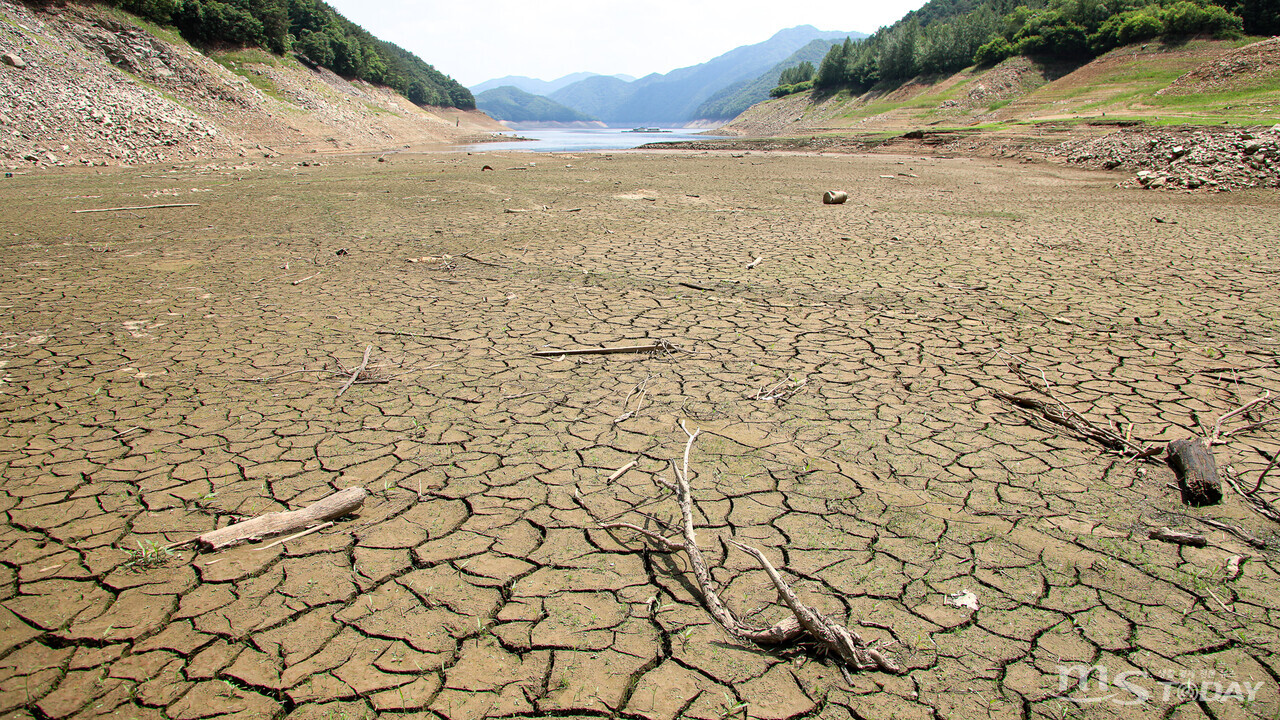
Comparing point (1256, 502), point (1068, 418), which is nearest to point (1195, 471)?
point (1256, 502)

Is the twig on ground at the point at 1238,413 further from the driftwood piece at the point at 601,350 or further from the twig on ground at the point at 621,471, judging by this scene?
the driftwood piece at the point at 601,350

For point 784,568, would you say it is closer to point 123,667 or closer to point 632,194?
point 123,667

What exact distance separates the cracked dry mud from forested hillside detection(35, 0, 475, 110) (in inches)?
1454

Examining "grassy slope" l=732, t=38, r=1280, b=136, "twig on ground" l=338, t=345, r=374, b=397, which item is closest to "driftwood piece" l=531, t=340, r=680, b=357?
"twig on ground" l=338, t=345, r=374, b=397

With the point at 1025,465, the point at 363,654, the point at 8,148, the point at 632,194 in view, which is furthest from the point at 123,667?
the point at 8,148

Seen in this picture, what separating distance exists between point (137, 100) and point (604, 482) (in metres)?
29.8

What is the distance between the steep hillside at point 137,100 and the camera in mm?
20469

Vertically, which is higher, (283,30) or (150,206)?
(283,30)

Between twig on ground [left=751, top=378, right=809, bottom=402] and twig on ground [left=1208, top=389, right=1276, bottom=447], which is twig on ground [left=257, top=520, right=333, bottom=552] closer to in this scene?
twig on ground [left=751, top=378, right=809, bottom=402]

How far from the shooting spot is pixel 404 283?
24.7 ft

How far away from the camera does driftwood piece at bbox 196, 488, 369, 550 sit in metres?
2.88

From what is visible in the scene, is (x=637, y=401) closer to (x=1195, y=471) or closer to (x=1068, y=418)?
(x=1068, y=418)

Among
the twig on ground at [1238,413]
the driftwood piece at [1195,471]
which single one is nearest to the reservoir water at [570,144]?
the twig on ground at [1238,413]

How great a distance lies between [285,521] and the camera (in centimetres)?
299
